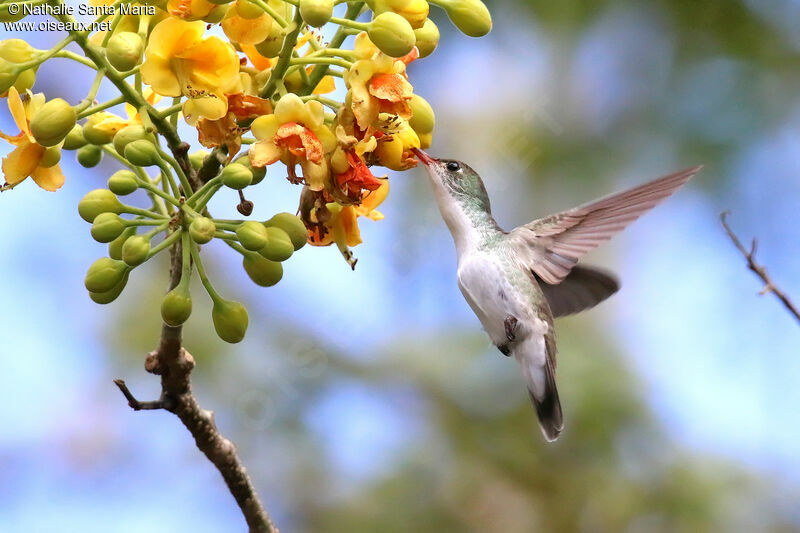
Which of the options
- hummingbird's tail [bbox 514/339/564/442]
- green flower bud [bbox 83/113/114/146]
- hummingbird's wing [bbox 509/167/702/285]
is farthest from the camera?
hummingbird's tail [bbox 514/339/564/442]

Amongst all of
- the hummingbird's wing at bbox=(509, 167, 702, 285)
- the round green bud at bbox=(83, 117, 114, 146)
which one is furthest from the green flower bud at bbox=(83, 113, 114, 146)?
the hummingbird's wing at bbox=(509, 167, 702, 285)

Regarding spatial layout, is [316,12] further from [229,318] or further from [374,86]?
[229,318]

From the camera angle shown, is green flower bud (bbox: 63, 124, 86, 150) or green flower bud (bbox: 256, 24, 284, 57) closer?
green flower bud (bbox: 256, 24, 284, 57)

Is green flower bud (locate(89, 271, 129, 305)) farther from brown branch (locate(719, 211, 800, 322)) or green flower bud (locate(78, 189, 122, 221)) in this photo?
brown branch (locate(719, 211, 800, 322))

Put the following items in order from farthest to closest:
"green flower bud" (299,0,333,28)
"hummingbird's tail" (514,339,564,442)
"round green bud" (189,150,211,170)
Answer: "hummingbird's tail" (514,339,564,442) < "round green bud" (189,150,211,170) < "green flower bud" (299,0,333,28)

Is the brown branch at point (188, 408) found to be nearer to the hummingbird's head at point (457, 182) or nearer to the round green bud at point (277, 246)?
the round green bud at point (277, 246)

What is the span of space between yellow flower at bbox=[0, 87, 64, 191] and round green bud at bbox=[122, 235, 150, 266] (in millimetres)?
209

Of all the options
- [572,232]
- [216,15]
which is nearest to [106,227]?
[216,15]

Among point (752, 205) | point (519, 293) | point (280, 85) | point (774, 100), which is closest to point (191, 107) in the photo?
point (280, 85)

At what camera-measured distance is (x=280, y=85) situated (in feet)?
5.46

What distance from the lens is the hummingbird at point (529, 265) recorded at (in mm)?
2592

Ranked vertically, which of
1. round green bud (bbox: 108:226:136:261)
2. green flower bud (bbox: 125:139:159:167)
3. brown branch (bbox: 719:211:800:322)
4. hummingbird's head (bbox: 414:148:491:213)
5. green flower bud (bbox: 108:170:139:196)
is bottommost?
brown branch (bbox: 719:211:800:322)

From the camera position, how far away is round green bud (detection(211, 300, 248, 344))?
1.78 m

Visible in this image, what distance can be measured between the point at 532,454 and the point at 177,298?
300 centimetres
